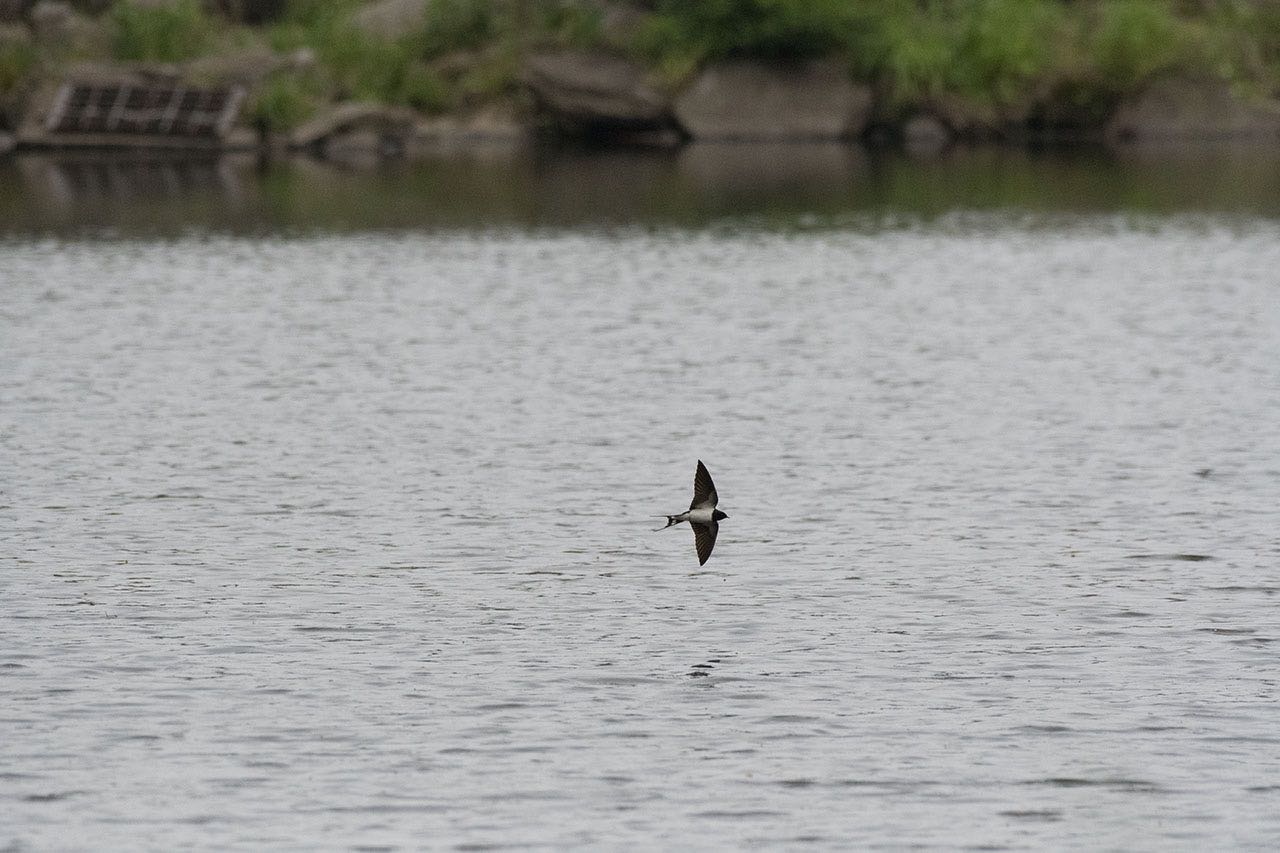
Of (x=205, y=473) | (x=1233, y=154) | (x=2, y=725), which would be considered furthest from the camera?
(x=1233, y=154)

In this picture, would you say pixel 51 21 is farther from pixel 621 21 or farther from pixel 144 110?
pixel 621 21

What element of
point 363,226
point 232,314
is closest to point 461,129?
point 363,226

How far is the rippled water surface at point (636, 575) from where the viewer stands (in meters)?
17.1

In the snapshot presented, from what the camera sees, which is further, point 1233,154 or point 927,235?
point 1233,154

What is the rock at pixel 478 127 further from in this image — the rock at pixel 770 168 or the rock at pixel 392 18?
the rock at pixel 770 168

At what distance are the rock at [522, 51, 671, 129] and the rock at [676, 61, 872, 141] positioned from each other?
151 cm

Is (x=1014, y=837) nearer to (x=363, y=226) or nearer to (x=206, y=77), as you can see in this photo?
(x=363, y=226)

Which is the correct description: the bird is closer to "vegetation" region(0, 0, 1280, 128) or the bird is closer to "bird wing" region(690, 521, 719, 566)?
"bird wing" region(690, 521, 719, 566)

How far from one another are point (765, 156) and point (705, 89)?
30.4 ft

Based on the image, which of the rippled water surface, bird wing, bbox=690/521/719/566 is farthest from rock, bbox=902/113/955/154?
bird wing, bbox=690/521/719/566

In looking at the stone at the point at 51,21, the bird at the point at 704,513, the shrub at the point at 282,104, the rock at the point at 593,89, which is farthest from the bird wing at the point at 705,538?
the stone at the point at 51,21

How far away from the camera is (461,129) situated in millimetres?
97812

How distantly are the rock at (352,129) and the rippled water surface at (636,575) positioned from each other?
152ft

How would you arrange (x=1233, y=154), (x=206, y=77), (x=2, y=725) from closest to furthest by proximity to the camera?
(x=2, y=725) < (x=1233, y=154) < (x=206, y=77)
